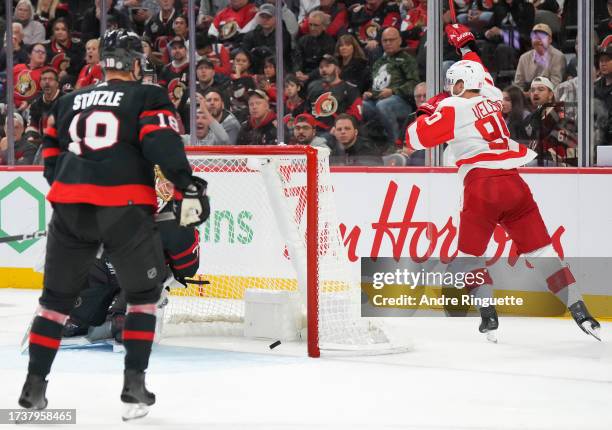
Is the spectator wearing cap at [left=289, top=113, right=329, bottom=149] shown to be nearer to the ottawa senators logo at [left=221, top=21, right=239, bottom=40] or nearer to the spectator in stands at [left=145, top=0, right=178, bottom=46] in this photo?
the ottawa senators logo at [left=221, top=21, right=239, bottom=40]

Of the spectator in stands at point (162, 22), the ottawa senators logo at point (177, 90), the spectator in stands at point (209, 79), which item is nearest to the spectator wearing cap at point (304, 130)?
the spectator in stands at point (209, 79)

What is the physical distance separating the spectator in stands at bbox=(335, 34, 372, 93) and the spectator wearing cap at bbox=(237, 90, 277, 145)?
55cm

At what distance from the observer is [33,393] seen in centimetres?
345

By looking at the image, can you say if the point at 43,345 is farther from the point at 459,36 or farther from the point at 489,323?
the point at 459,36

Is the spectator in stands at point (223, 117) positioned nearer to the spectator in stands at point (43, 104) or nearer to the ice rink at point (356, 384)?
the spectator in stands at point (43, 104)

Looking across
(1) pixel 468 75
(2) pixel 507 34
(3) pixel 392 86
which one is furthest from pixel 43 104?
(1) pixel 468 75

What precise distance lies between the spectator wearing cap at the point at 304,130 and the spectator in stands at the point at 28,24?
2.38 m

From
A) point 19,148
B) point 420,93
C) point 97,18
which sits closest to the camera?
point 420,93

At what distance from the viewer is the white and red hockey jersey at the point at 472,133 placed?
5199 millimetres

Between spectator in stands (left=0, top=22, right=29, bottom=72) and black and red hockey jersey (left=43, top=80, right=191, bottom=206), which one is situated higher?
spectator in stands (left=0, top=22, right=29, bottom=72)

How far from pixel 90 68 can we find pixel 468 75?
3888mm

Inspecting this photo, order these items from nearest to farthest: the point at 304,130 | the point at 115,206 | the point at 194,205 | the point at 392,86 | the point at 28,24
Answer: the point at 115,206
the point at 194,205
the point at 392,86
the point at 304,130
the point at 28,24

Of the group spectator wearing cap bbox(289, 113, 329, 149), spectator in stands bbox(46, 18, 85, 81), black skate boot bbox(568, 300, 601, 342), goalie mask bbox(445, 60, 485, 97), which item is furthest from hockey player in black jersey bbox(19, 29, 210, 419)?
spectator in stands bbox(46, 18, 85, 81)

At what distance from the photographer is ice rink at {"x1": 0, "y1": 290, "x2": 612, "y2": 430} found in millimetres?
3498
